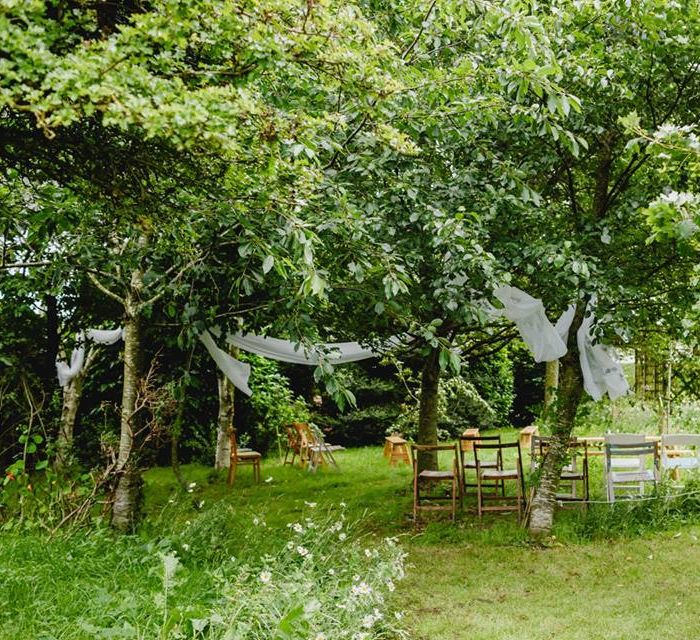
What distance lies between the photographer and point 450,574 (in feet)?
19.0

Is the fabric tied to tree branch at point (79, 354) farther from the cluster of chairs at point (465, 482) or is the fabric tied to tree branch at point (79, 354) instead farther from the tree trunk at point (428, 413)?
the tree trunk at point (428, 413)

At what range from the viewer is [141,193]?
3219mm

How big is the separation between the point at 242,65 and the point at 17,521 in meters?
4.03

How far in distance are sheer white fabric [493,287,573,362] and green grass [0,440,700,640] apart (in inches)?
73.6

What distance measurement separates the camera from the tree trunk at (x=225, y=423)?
1072 centimetres

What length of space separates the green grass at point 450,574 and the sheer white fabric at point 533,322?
187cm

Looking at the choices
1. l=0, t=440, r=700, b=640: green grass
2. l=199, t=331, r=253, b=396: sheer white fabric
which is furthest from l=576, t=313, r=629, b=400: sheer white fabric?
l=199, t=331, r=253, b=396: sheer white fabric

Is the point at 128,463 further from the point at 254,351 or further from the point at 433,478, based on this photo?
the point at 433,478

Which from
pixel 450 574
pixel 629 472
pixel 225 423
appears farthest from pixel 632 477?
pixel 225 423

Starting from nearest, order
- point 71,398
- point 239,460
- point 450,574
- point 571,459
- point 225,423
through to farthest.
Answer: point 450,574, point 571,459, point 71,398, point 239,460, point 225,423

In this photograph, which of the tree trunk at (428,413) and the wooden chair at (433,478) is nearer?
the wooden chair at (433,478)

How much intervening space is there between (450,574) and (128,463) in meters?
2.83

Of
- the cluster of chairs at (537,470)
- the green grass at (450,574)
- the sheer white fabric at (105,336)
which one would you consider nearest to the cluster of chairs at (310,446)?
the cluster of chairs at (537,470)

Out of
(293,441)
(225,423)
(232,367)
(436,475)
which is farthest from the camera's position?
(293,441)
